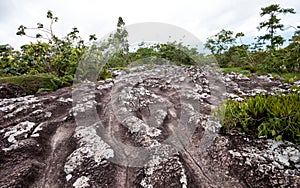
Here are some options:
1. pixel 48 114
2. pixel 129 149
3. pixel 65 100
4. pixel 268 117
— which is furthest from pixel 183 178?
pixel 65 100

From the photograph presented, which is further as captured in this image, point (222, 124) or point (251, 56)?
point (251, 56)

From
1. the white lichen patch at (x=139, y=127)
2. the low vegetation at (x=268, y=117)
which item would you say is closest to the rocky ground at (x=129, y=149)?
the white lichen patch at (x=139, y=127)

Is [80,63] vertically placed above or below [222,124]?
above

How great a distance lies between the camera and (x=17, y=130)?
4.93 meters

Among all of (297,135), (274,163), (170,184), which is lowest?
(170,184)

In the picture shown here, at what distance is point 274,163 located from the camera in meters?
3.67

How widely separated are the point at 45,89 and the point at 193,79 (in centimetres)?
732

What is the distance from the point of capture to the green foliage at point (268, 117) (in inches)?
161

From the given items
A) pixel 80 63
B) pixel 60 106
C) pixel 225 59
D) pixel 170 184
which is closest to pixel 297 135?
pixel 170 184

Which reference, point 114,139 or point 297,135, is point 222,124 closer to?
point 297,135

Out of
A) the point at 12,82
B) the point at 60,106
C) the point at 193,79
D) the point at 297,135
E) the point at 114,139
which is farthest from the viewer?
the point at 193,79

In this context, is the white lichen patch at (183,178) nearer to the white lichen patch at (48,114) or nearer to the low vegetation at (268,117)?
the low vegetation at (268,117)

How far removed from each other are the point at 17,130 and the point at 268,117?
5605 millimetres

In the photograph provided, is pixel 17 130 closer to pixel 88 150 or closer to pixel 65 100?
pixel 88 150
